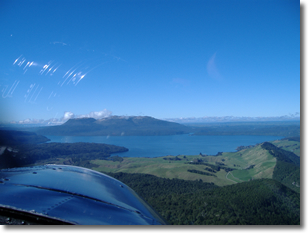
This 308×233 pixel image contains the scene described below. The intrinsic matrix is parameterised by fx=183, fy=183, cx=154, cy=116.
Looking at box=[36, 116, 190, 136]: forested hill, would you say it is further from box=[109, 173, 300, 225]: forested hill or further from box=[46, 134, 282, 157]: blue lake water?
box=[109, 173, 300, 225]: forested hill

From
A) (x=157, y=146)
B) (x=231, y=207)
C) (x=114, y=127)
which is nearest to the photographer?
(x=231, y=207)

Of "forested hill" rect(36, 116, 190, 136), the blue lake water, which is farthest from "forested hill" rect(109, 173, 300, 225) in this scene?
"forested hill" rect(36, 116, 190, 136)

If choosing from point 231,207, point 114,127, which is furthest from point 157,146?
point 231,207

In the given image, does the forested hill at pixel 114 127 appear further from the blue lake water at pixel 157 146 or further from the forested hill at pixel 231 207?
the forested hill at pixel 231 207

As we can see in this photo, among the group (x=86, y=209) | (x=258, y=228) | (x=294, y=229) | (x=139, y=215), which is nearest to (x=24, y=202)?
(x=86, y=209)

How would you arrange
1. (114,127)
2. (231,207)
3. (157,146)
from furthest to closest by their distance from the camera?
(114,127) → (157,146) → (231,207)

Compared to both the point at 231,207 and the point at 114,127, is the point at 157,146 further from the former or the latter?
the point at 231,207

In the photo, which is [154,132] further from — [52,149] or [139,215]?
[139,215]

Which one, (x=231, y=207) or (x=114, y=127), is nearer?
(x=231, y=207)

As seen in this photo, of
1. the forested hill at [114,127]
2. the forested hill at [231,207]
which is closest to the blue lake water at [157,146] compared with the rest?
the forested hill at [114,127]
